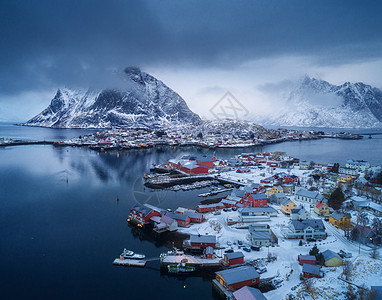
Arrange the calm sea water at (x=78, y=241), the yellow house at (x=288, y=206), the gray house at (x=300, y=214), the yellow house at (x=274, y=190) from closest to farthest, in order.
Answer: the calm sea water at (x=78, y=241) < the gray house at (x=300, y=214) < the yellow house at (x=288, y=206) < the yellow house at (x=274, y=190)

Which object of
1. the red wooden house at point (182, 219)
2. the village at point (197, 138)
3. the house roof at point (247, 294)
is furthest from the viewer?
the village at point (197, 138)

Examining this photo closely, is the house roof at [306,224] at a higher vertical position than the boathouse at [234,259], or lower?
higher

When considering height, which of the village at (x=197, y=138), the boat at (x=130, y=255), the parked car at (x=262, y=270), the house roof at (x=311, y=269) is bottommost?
the boat at (x=130, y=255)

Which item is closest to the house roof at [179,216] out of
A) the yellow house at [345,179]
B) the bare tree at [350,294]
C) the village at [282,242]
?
the village at [282,242]

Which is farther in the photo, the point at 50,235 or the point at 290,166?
the point at 290,166

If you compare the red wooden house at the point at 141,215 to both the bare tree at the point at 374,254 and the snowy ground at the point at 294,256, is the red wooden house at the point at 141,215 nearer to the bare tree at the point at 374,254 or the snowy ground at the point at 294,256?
the snowy ground at the point at 294,256

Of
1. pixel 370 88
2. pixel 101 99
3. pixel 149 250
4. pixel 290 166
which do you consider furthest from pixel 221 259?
pixel 370 88

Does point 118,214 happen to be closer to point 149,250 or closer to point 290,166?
point 149,250
